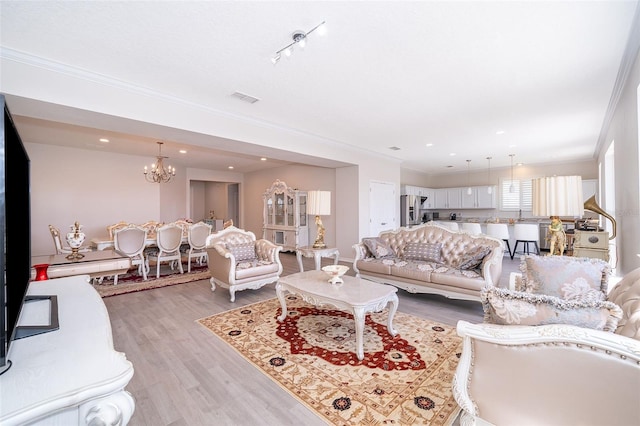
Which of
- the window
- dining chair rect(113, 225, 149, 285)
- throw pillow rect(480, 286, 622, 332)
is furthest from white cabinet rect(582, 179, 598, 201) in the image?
dining chair rect(113, 225, 149, 285)

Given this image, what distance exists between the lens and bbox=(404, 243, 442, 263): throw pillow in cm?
402

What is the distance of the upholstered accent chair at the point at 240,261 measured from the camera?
384 centimetres

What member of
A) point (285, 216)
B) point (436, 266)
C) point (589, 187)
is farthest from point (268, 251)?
point (589, 187)

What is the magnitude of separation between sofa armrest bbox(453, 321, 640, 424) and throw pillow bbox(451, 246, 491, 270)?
258 cm

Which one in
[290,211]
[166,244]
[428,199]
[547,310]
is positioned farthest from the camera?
[428,199]

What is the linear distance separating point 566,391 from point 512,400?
0.69 ft

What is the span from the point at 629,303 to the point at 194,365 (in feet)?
9.37

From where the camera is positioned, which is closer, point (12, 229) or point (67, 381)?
point (67, 381)

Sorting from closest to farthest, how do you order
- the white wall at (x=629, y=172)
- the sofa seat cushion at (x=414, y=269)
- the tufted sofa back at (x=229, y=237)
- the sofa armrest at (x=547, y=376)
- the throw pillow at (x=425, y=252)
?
the sofa armrest at (x=547, y=376) < the white wall at (x=629, y=172) < the sofa seat cushion at (x=414, y=269) < the throw pillow at (x=425, y=252) < the tufted sofa back at (x=229, y=237)

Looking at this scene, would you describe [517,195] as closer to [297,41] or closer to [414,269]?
[414,269]

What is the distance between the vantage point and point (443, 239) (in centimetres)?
420

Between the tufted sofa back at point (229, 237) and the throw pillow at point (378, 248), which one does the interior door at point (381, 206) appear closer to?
the throw pillow at point (378, 248)

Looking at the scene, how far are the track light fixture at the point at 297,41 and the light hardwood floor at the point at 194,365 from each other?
8.67ft

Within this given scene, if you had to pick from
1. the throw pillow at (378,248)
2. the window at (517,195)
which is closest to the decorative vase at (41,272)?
the throw pillow at (378,248)
